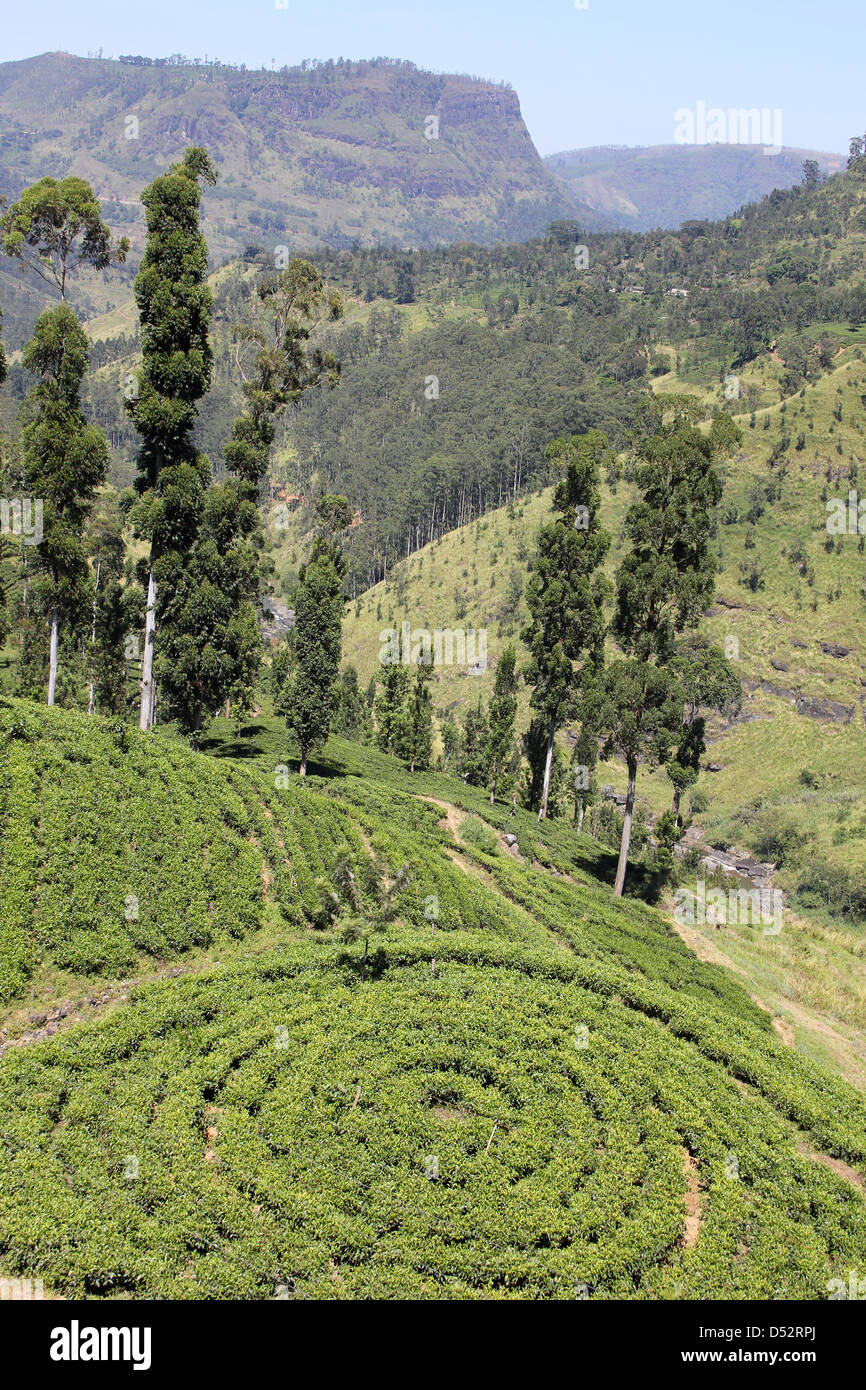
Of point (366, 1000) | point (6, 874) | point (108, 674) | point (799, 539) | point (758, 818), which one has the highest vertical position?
point (799, 539)

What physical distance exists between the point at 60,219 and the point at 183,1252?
3391 cm

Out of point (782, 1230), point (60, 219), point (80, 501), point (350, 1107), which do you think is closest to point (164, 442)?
point (80, 501)

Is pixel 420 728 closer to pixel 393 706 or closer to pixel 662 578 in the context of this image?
pixel 393 706

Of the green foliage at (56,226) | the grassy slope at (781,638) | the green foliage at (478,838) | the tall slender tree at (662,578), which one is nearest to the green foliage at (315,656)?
the green foliage at (478,838)

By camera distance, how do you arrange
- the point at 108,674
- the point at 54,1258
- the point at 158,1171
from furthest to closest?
the point at 108,674
the point at 158,1171
the point at 54,1258

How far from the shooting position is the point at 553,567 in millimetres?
39500

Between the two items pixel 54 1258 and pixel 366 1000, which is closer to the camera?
pixel 54 1258

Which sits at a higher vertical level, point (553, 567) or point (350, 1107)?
point (553, 567)

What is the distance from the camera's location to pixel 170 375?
95.4 ft

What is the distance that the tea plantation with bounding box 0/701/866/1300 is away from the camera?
12.4 metres

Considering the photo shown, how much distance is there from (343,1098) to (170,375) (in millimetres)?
24560

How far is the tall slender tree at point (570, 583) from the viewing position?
126 feet

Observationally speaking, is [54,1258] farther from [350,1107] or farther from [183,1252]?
[350,1107]

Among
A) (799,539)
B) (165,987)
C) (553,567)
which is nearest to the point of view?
(165,987)
